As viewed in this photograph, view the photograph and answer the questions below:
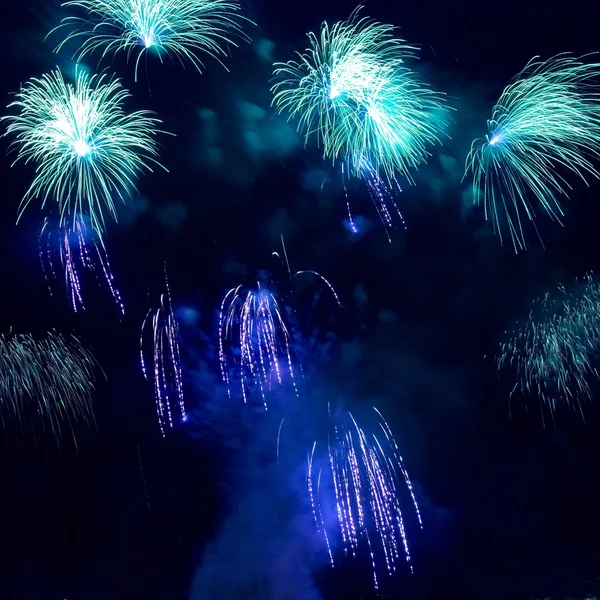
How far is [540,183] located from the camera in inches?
634

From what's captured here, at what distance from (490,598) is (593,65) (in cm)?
7949

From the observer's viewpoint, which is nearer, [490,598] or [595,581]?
[595,581]

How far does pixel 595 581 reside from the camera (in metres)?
71.9

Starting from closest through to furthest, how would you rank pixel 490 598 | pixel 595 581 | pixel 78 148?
pixel 78 148 → pixel 595 581 → pixel 490 598

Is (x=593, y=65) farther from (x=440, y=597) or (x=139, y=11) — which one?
(x=440, y=597)

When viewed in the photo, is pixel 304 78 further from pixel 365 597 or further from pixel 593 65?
pixel 365 597

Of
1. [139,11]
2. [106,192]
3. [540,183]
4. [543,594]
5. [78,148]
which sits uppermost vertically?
[139,11]

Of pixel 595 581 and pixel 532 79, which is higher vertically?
pixel 532 79

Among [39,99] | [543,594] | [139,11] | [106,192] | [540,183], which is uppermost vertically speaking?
[139,11]

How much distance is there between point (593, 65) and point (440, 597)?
75.3 meters

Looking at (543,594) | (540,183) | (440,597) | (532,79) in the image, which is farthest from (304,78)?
(543,594)

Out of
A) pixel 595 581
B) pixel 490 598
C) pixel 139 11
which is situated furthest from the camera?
pixel 490 598

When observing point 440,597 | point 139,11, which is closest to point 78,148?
point 139,11

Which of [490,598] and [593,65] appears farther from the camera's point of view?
[490,598]
